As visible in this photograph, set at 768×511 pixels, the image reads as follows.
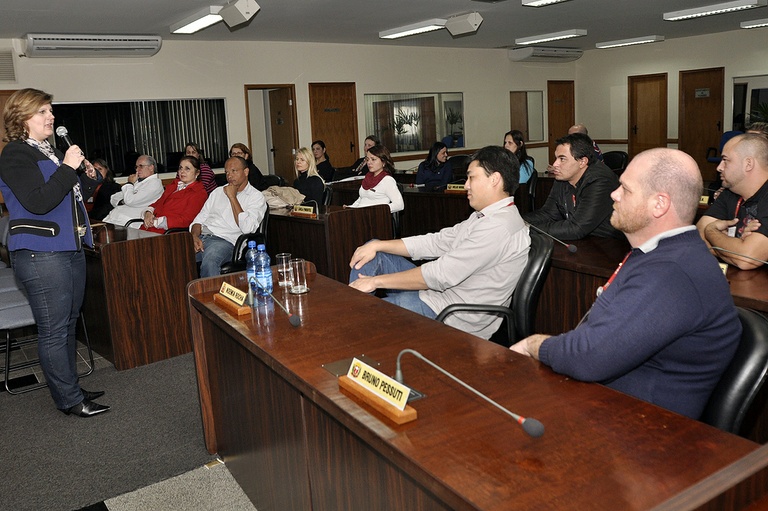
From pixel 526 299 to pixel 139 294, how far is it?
2455 mm

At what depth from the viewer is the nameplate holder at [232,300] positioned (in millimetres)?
2297

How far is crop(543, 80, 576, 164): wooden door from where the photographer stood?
1330 centimetres

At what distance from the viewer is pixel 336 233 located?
4.98m

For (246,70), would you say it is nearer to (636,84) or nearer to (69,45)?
(69,45)

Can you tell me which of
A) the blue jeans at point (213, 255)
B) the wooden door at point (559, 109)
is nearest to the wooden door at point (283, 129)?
the blue jeans at point (213, 255)

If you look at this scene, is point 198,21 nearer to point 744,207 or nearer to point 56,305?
point 56,305

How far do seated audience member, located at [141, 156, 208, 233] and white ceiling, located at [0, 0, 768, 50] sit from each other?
2065 millimetres

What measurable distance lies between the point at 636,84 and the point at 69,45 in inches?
390

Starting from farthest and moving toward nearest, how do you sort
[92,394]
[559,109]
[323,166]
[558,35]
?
[559,109] < [558,35] < [323,166] < [92,394]

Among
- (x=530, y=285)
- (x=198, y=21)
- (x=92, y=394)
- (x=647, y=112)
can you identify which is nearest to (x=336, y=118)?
(x=198, y=21)

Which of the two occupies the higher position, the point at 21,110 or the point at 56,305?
the point at 21,110

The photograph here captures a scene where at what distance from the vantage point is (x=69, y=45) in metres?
7.59

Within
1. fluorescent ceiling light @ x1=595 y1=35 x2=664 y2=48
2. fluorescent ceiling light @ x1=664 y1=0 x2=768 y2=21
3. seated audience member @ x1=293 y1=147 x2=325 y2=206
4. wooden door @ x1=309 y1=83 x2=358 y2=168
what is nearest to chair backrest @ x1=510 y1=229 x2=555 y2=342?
seated audience member @ x1=293 y1=147 x2=325 y2=206

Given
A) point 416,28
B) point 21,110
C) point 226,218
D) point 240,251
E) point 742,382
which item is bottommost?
point 240,251
